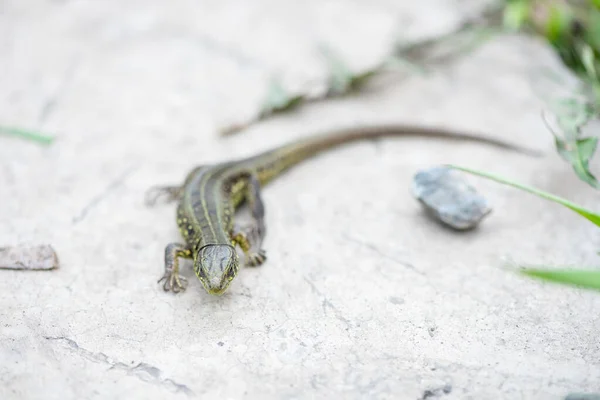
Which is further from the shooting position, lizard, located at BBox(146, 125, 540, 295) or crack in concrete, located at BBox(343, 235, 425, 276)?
crack in concrete, located at BBox(343, 235, 425, 276)

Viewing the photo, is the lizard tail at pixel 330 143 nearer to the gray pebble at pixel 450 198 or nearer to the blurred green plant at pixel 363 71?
the blurred green plant at pixel 363 71

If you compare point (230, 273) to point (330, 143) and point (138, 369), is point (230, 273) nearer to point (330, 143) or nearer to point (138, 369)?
point (138, 369)

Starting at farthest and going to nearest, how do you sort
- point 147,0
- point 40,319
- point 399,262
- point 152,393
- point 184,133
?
point 147,0 → point 184,133 → point 399,262 → point 40,319 → point 152,393

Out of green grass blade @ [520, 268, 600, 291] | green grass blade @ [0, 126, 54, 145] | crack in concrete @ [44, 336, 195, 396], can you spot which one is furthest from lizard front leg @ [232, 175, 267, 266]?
green grass blade @ [520, 268, 600, 291]

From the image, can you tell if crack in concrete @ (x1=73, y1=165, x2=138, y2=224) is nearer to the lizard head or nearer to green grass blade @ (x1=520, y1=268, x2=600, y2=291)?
the lizard head

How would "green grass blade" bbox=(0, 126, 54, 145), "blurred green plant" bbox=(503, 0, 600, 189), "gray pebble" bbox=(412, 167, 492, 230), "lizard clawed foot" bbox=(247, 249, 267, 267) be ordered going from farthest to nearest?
"blurred green plant" bbox=(503, 0, 600, 189)
"green grass blade" bbox=(0, 126, 54, 145)
"gray pebble" bbox=(412, 167, 492, 230)
"lizard clawed foot" bbox=(247, 249, 267, 267)

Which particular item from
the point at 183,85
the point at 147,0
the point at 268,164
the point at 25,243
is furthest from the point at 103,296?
the point at 147,0

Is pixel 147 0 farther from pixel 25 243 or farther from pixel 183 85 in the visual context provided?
pixel 25 243

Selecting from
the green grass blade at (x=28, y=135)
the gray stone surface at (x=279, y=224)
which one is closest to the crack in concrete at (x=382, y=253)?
the gray stone surface at (x=279, y=224)
